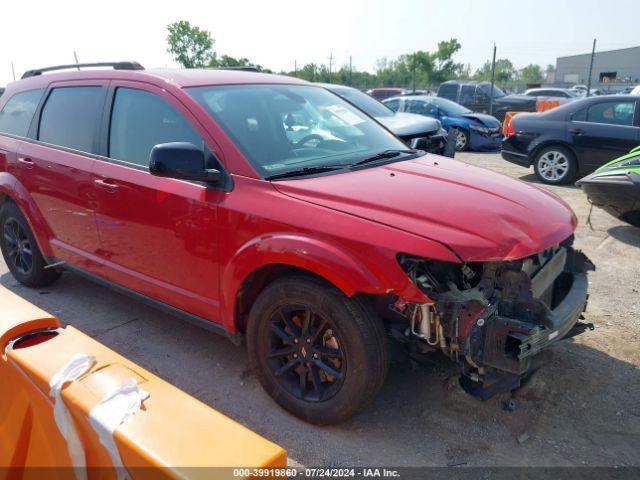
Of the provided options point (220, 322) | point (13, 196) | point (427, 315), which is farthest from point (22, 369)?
point (13, 196)

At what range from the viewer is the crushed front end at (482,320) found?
237cm

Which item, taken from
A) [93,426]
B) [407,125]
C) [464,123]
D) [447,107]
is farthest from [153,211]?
[447,107]

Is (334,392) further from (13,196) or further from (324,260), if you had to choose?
(13,196)

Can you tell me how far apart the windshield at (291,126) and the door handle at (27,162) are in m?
1.78

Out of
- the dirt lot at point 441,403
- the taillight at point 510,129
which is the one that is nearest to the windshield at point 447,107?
the taillight at point 510,129

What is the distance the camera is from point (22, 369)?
6.49 ft

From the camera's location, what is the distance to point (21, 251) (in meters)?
4.71

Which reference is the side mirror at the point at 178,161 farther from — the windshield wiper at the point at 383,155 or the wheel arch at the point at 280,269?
the windshield wiper at the point at 383,155

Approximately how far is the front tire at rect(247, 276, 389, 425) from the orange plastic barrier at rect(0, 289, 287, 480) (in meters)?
0.91

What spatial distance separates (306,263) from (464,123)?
11.7 m

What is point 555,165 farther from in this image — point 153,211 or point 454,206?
point 153,211

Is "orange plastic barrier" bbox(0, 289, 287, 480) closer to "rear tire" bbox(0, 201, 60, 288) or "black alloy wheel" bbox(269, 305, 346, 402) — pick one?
"black alloy wheel" bbox(269, 305, 346, 402)

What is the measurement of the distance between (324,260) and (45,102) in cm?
313

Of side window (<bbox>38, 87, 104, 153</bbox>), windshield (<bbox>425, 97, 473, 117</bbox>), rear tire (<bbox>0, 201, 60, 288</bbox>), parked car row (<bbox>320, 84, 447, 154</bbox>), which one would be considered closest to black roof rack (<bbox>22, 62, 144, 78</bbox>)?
side window (<bbox>38, 87, 104, 153</bbox>)
